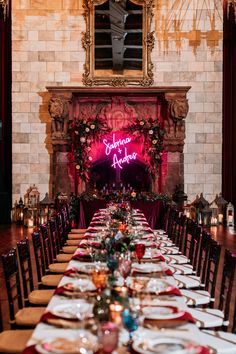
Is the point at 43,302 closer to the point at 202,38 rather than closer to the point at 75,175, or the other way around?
the point at 75,175

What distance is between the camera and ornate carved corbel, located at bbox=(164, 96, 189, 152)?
1423 centimetres

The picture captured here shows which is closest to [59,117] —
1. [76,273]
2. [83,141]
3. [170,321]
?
[83,141]

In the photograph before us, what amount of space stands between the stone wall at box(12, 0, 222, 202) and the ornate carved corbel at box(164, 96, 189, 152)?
0.66 metres

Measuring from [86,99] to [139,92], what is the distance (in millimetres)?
1345

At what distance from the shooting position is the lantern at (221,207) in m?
14.3

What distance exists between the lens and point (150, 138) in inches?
571

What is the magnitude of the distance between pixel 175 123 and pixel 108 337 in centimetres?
1253

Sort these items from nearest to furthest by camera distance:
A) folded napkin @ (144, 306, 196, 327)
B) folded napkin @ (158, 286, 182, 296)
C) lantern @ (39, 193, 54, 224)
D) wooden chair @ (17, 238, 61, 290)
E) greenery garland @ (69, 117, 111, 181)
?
folded napkin @ (144, 306, 196, 327)
folded napkin @ (158, 286, 182, 296)
wooden chair @ (17, 238, 61, 290)
lantern @ (39, 193, 54, 224)
greenery garland @ (69, 117, 111, 181)

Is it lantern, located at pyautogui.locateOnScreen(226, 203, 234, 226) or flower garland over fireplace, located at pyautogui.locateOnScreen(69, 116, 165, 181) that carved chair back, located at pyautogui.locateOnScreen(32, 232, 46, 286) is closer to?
flower garland over fireplace, located at pyautogui.locateOnScreen(69, 116, 165, 181)

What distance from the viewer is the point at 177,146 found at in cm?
1448

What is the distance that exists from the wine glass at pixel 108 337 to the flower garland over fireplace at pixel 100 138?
478 inches

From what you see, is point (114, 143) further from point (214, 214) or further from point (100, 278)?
point (100, 278)

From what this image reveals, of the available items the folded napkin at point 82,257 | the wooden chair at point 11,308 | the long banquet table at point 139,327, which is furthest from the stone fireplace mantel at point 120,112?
the long banquet table at point 139,327

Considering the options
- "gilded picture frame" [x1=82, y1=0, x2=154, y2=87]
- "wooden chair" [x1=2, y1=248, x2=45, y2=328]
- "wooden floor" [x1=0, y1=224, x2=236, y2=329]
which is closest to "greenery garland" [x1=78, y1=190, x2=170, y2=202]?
"wooden floor" [x1=0, y1=224, x2=236, y2=329]
